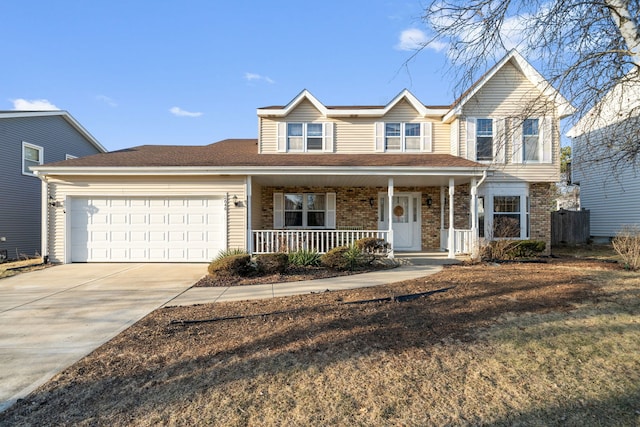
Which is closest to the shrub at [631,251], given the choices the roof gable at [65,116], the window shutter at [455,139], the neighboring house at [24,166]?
the window shutter at [455,139]

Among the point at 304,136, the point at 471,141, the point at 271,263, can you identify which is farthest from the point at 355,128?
the point at 271,263

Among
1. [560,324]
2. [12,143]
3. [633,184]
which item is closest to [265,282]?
[560,324]

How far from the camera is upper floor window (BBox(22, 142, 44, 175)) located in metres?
14.4

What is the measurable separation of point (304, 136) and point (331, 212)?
3.09 m

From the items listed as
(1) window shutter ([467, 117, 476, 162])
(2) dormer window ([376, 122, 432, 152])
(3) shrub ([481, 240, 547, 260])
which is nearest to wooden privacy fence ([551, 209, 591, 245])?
(3) shrub ([481, 240, 547, 260])

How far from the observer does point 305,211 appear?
13656 mm

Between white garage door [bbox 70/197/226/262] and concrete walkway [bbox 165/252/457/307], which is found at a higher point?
white garage door [bbox 70/197/226/262]

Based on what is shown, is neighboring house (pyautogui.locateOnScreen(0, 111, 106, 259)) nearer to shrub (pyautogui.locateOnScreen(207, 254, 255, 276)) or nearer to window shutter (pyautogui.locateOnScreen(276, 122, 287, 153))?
window shutter (pyautogui.locateOnScreen(276, 122, 287, 153))

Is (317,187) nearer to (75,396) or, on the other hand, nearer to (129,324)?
(129,324)

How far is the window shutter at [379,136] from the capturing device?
1331 cm

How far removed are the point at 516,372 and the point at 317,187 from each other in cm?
1074

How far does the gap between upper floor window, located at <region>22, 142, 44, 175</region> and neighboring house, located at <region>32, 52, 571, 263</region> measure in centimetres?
457

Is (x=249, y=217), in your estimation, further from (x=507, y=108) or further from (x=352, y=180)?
(x=507, y=108)

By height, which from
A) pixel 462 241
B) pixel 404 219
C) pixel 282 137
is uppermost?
pixel 282 137
